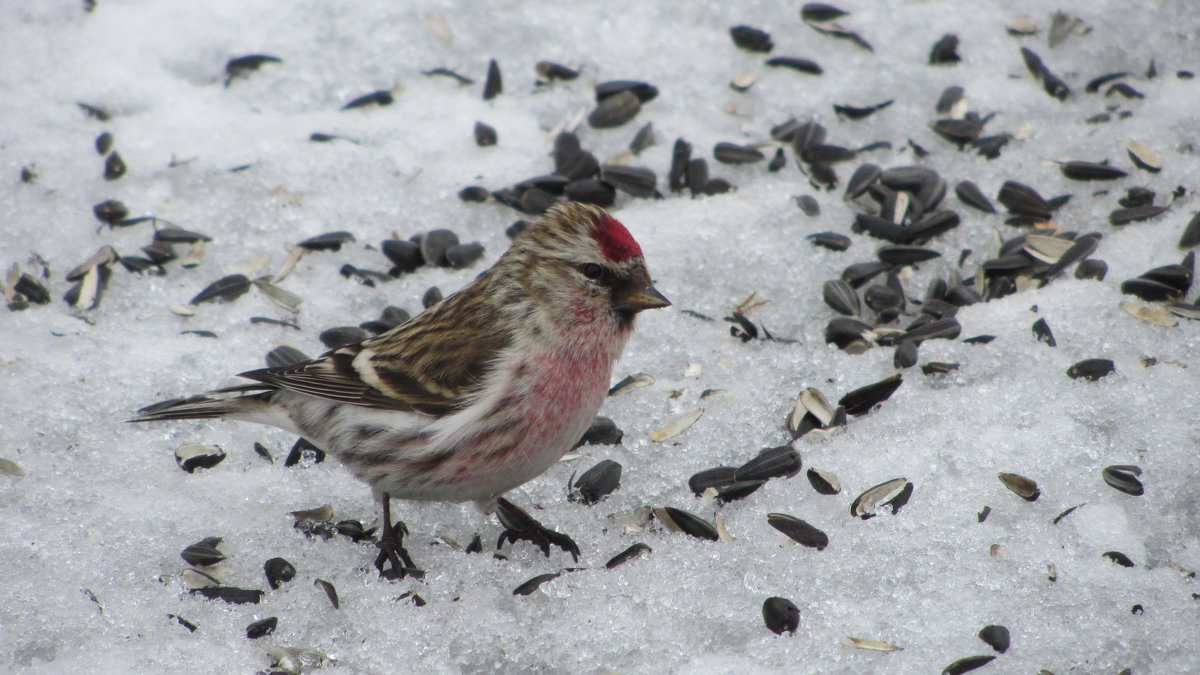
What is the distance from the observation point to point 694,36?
5.73 m

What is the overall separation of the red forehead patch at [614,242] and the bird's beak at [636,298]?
10 centimetres

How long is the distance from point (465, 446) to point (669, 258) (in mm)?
1653

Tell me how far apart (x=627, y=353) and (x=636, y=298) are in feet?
2.92

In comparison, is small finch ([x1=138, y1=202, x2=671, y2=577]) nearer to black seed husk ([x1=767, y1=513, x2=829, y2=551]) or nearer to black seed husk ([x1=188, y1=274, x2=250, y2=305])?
black seed husk ([x1=767, y1=513, x2=829, y2=551])

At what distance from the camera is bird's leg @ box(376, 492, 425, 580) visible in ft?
10.8

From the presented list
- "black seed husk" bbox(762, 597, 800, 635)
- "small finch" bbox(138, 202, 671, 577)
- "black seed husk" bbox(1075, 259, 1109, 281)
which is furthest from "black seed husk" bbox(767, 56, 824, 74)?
"black seed husk" bbox(762, 597, 800, 635)

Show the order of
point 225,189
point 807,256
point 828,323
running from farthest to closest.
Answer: point 225,189
point 807,256
point 828,323

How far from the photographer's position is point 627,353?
4.22 meters

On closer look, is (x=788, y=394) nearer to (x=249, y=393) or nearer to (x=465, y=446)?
(x=465, y=446)

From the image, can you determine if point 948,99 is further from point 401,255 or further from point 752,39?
point 401,255

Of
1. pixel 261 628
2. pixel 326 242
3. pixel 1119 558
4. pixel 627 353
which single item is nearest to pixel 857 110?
pixel 627 353

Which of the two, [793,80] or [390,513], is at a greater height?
[793,80]

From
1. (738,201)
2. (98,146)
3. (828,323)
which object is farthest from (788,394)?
(98,146)

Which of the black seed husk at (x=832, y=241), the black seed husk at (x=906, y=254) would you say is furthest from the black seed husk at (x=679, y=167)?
the black seed husk at (x=906, y=254)
